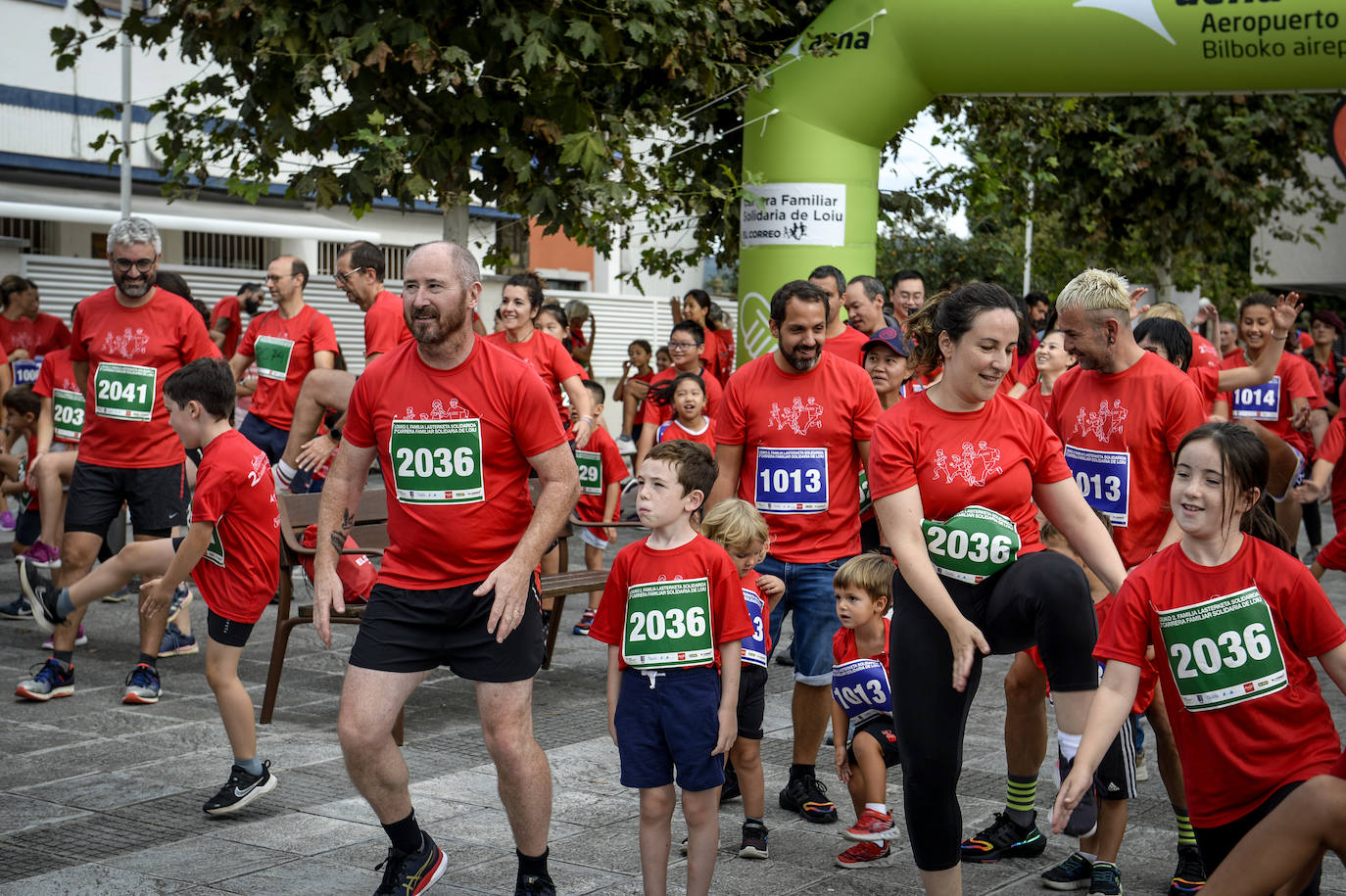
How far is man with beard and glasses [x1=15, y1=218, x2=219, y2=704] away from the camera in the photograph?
26.1 ft

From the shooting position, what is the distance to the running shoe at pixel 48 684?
7.43 m

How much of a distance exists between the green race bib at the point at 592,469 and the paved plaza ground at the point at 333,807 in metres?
1.94

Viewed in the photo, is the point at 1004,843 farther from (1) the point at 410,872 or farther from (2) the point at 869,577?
(1) the point at 410,872

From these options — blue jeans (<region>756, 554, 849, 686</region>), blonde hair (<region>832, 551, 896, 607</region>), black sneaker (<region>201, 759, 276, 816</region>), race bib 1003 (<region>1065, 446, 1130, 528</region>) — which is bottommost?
black sneaker (<region>201, 759, 276, 816</region>)

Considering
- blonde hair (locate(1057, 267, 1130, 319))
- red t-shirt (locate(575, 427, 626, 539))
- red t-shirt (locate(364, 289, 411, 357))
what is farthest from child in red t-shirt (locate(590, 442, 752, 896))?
red t-shirt (locate(575, 427, 626, 539))

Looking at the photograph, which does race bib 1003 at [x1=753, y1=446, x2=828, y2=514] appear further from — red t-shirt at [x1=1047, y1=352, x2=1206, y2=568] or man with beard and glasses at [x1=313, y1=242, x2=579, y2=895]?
man with beard and glasses at [x1=313, y1=242, x2=579, y2=895]

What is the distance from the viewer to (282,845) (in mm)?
5383

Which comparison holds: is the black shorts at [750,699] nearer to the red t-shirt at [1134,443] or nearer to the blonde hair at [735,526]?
the blonde hair at [735,526]

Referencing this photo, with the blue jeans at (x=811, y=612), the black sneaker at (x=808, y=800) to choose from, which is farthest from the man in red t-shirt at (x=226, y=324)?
the black sneaker at (x=808, y=800)

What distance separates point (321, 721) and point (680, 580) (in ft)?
10.5

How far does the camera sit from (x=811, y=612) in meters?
5.88

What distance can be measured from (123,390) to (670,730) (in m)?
4.59

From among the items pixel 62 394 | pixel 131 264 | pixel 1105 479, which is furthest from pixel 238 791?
pixel 62 394

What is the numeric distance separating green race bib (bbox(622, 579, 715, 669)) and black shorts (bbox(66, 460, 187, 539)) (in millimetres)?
4305
